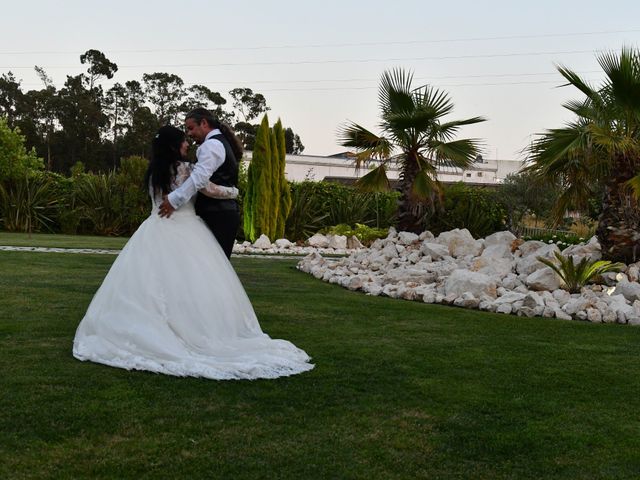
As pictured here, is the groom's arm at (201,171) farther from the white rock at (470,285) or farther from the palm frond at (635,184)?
the palm frond at (635,184)

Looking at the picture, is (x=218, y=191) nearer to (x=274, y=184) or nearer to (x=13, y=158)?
(x=274, y=184)

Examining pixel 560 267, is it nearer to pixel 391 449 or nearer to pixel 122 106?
pixel 391 449

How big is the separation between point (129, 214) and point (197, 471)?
1947 cm

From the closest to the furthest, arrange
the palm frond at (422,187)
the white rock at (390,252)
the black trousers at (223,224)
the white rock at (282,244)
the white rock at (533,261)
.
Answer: the black trousers at (223,224) → the white rock at (533,261) → the white rock at (390,252) → the palm frond at (422,187) → the white rock at (282,244)

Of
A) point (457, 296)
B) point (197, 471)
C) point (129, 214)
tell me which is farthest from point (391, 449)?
point (129, 214)

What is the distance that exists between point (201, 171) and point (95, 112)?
48.4 meters

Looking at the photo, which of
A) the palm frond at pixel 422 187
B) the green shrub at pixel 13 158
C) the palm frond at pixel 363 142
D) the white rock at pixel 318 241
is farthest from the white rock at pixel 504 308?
the green shrub at pixel 13 158

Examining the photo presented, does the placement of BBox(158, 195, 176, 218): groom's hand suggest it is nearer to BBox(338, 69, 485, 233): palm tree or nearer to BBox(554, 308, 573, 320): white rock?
BBox(554, 308, 573, 320): white rock

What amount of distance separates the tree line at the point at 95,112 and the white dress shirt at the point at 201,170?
152ft

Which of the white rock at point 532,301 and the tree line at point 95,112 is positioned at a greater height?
the tree line at point 95,112

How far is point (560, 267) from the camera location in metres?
8.47

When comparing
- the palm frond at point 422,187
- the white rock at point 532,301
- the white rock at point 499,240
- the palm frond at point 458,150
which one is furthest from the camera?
the palm frond at point 458,150

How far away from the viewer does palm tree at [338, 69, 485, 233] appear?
41.1ft

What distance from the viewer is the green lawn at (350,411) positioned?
2963 millimetres
